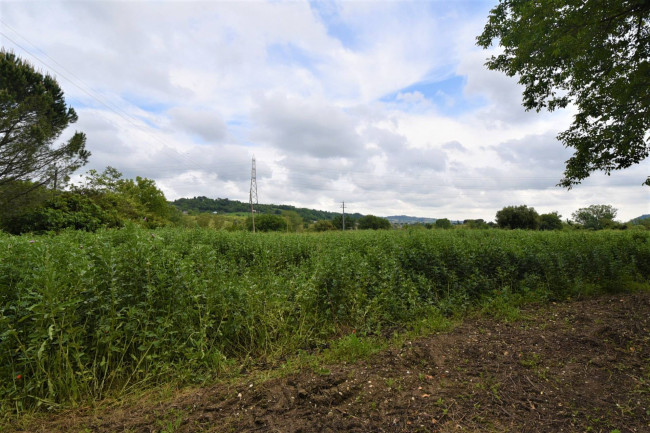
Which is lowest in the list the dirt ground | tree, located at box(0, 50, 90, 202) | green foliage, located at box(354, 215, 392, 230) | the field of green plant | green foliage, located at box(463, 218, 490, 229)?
the dirt ground

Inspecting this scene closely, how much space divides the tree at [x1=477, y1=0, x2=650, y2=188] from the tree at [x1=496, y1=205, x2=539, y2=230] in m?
27.2

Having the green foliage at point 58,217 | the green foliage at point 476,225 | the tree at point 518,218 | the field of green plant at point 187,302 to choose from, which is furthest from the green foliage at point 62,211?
the tree at point 518,218

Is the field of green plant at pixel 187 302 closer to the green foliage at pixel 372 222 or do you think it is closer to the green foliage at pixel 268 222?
the green foliage at pixel 268 222

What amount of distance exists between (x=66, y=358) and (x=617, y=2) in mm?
9073

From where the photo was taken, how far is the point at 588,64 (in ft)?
20.6

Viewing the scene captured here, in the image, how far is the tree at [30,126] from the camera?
667 inches

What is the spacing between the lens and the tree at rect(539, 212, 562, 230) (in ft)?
108

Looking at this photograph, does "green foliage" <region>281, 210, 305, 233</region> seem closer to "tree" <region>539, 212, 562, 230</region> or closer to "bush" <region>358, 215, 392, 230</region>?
"bush" <region>358, 215, 392, 230</region>

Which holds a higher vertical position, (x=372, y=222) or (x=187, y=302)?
(x=372, y=222)

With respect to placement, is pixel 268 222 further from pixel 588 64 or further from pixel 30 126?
pixel 588 64

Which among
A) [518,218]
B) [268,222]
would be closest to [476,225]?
[518,218]

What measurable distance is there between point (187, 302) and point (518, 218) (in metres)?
36.5

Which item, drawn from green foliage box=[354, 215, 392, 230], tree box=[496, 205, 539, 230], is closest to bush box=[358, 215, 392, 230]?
green foliage box=[354, 215, 392, 230]

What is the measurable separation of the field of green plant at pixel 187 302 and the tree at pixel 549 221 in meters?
31.2
